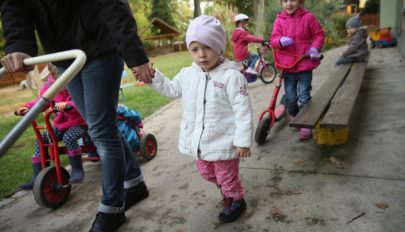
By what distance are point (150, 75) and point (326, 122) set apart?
1705 mm

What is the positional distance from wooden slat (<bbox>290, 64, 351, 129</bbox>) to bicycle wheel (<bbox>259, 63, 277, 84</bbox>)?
2.68 metres

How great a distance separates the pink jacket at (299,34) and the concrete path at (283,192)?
0.87 meters

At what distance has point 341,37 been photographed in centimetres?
1516

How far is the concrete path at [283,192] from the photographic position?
2.34 meters

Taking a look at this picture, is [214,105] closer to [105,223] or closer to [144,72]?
[144,72]

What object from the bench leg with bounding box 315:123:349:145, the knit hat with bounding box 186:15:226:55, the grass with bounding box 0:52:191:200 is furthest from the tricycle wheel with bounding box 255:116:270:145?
the grass with bounding box 0:52:191:200

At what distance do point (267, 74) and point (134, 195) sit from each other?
5.67 m

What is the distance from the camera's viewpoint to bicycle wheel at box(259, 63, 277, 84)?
771cm

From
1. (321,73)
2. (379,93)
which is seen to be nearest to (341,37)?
(321,73)

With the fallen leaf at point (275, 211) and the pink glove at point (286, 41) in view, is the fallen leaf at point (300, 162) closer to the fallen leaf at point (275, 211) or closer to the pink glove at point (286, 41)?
the fallen leaf at point (275, 211)

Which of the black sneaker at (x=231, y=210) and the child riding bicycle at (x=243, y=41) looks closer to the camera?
the black sneaker at (x=231, y=210)

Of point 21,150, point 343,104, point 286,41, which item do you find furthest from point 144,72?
point 21,150

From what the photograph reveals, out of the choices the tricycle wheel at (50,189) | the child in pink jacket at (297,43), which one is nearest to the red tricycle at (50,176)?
the tricycle wheel at (50,189)

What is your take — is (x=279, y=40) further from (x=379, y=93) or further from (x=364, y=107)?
(x=379, y=93)
